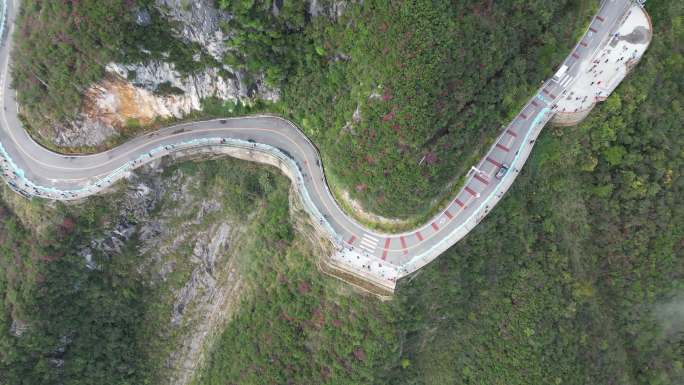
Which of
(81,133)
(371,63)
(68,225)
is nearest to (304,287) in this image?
(371,63)

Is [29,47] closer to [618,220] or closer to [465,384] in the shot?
[465,384]

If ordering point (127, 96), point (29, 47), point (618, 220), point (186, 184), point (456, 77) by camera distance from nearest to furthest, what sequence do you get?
point (456, 77)
point (29, 47)
point (127, 96)
point (618, 220)
point (186, 184)

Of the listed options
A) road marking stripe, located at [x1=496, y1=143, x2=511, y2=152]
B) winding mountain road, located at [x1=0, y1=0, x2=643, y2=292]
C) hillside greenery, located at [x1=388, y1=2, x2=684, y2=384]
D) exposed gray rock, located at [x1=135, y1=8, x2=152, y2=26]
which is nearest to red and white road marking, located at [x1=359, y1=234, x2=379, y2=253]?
winding mountain road, located at [x1=0, y1=0, x2=643, y2=292]

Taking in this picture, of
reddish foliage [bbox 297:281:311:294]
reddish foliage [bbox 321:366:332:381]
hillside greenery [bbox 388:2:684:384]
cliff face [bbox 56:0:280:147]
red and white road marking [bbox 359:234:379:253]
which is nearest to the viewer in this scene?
cliff face [bbox 56:0:280:147]

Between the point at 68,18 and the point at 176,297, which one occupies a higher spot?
the point at 68,18

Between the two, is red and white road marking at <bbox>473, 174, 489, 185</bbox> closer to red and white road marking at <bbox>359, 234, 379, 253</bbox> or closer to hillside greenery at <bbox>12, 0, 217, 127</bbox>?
red and white road marking at <bbox>359, 234, 379, 253</bbox>

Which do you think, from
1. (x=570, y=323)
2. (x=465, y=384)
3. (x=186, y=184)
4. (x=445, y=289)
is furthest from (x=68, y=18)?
(x=570, y=323)

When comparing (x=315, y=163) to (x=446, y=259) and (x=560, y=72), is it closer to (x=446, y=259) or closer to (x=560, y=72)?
(x=446, y=259)
